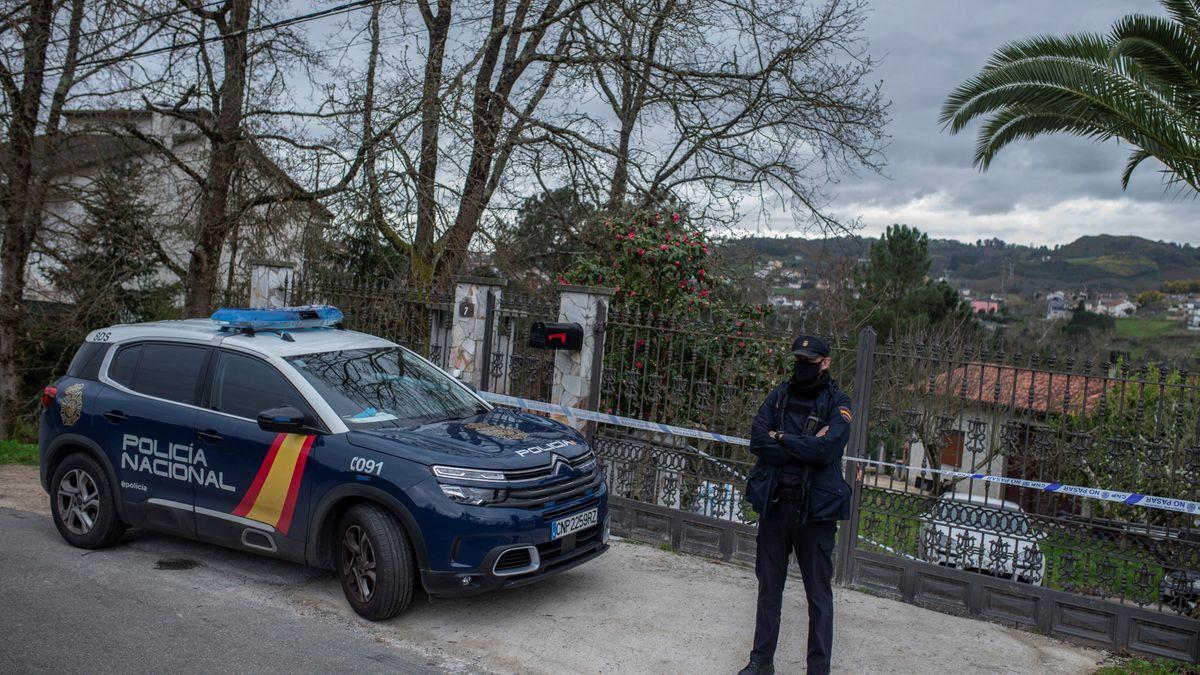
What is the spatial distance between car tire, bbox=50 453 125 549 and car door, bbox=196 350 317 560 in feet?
3.28

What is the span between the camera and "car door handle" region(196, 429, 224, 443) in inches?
238

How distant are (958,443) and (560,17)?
8.90m

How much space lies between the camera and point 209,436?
240 inches

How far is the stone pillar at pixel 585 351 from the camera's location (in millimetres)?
8188

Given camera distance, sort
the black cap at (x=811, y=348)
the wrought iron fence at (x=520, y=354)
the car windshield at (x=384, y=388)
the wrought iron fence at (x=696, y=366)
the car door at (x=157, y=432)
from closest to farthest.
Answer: the black cap at (x=811, y=348) < the car windshield at (x=384, y=388) < the car door at (x=157, y=432) < the wrought iron fence at (x=696, y=366) < the wrought iron fence at (x=520, y=354)

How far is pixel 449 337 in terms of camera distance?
371 inches

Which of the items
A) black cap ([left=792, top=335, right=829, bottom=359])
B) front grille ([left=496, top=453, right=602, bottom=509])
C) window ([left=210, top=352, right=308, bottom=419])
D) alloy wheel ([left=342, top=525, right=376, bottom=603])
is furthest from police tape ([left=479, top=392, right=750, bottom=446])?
alloy wheel ([left=342, top=525, right=376, bottom=603])

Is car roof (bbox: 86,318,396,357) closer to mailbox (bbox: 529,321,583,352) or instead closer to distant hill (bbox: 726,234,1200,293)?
mailbox (bbox: 529,321,583,352)

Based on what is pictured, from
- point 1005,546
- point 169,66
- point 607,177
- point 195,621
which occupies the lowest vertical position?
point 195,621

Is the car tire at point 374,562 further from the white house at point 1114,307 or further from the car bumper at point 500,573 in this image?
the white house at point 1114,307

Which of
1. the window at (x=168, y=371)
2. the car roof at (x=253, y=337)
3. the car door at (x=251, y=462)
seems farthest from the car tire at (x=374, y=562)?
the window at (x=168, y=371)

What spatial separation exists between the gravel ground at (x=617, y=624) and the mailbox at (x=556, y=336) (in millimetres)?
2041

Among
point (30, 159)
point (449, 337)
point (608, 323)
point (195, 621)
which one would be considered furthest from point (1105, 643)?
point (30, 159)

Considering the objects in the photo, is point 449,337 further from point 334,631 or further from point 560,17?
point 560,17
